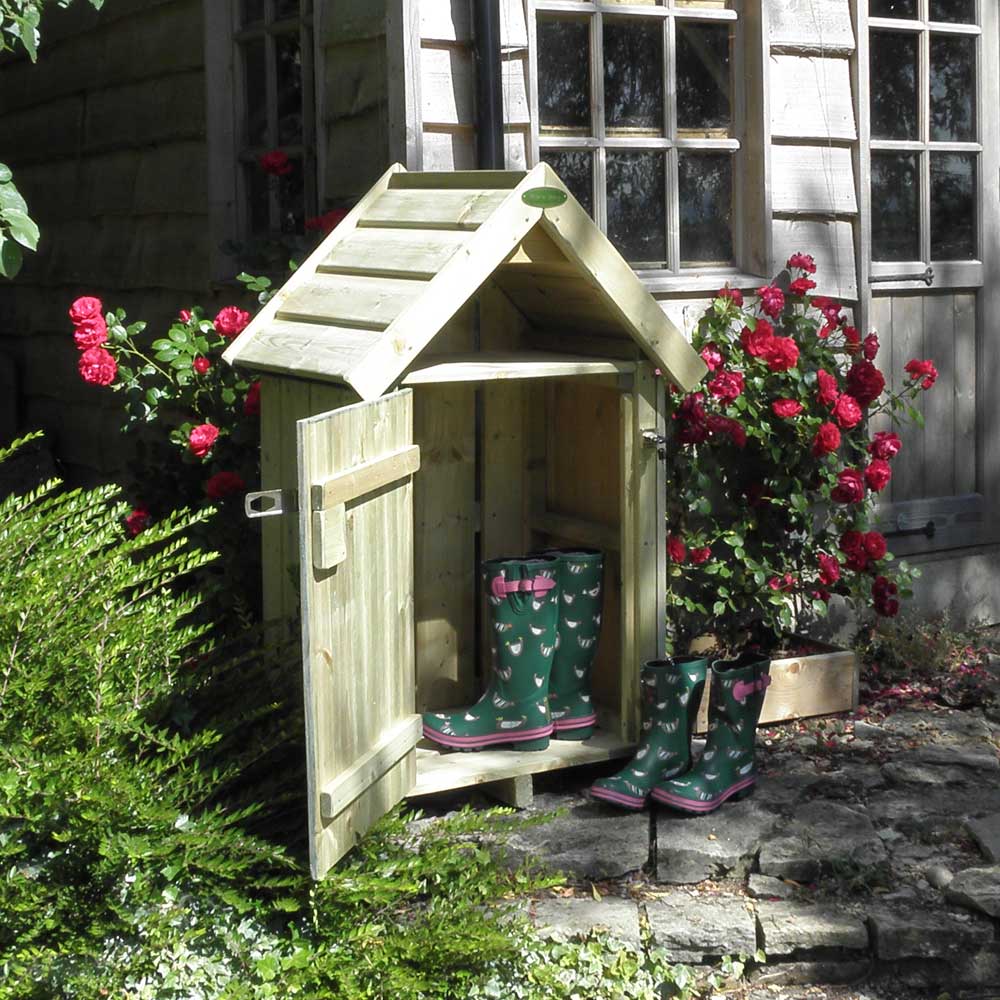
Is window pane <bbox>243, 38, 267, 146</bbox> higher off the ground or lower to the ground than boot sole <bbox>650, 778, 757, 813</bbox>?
higher

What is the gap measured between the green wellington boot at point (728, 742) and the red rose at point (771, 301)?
1.38 m

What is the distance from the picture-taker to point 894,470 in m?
6.05

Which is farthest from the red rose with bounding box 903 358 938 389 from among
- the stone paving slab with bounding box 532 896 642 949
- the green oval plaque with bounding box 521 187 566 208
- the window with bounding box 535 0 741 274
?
the stone paving slab with bounding box 532 896 642 949

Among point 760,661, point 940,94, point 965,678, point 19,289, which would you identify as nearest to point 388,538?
point 760,661

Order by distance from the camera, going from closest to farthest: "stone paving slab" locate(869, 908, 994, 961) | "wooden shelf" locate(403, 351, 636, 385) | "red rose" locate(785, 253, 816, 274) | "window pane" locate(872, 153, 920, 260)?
"stone paving slab" locate(869, 908, 994, 961) < "wooden shelf" locate(403, 351, 636, 385) < "red rose" locate(785, 253, 816, 274) < "window pane" locate(872, 153, 920, 260)

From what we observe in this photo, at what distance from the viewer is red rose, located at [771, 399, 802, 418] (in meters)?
5.08

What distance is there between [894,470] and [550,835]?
2.54 metres

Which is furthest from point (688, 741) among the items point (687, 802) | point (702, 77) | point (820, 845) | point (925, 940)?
point (702, 77)

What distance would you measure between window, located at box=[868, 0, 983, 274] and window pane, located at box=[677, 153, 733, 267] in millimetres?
674

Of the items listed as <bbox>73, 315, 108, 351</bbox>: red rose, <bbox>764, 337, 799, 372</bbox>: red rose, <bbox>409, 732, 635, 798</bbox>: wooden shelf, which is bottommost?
<bbox>409, 732, 635, 798</bbox>: wooden shelf

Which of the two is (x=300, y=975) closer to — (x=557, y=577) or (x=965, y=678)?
(x=557, y=577)

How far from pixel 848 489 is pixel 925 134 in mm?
1651

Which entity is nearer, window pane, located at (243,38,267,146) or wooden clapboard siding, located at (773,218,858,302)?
wooden clapboard siding, located at (773,218,858,302)

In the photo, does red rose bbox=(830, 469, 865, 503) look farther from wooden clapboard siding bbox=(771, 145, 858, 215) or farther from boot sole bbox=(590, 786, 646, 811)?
boot sole bbox=(590, 786, 646, 811)
